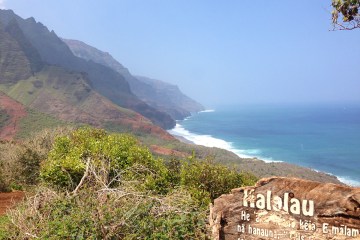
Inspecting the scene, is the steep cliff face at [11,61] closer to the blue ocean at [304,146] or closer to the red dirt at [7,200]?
the blue ocean at [304,146]

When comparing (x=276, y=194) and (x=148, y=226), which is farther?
(x=148, y=226)

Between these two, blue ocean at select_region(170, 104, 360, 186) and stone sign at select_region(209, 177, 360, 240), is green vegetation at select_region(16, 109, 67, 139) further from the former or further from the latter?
stone sign at select_region(209, 177, 360, 240)

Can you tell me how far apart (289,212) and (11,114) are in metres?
90.1

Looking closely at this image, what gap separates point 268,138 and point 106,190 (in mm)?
149142

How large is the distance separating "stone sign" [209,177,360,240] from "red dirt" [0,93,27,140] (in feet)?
253

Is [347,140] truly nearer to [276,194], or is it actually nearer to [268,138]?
[268,138]

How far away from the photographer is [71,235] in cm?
771

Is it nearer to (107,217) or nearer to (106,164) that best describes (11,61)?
(106,164)

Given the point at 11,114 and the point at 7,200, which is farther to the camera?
the point at 11,114

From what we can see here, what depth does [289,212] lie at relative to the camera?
655cm

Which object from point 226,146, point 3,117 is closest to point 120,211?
point 3,117

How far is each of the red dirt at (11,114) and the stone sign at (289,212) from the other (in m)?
77.2

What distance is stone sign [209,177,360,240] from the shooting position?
20.0 ft

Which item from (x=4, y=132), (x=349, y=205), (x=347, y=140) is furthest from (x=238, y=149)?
(x=349, y=205)
